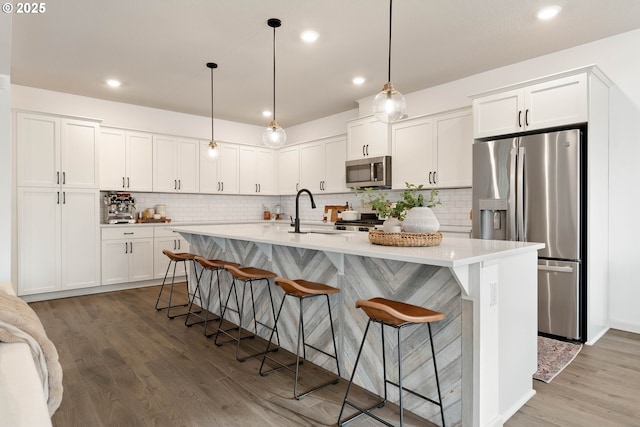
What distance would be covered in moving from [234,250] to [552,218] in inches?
120

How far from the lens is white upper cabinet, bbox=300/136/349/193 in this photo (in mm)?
6133

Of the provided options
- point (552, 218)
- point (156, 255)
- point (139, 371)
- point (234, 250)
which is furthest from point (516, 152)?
point (156, 255)

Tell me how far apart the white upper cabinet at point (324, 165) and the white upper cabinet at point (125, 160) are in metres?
2.56

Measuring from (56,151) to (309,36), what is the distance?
11.8 feet

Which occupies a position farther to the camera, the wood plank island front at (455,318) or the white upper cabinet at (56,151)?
the white upper cabinet at (56,151)

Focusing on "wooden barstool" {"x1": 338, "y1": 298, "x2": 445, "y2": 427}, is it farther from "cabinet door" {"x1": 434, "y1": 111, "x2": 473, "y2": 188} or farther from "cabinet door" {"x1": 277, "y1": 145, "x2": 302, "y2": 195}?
"cabinet door" {"x1": 277, "y1": 145, "x2": 302, "y2": 195}

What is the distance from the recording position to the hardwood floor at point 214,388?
211 cm

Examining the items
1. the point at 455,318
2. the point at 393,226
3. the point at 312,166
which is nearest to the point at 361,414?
the point at 455,318

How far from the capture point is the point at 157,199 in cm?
619

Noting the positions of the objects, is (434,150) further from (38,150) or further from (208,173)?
(38,150)

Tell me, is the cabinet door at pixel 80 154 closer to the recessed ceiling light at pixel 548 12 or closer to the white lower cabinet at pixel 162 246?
the white lower cabinet at pixel 162 246

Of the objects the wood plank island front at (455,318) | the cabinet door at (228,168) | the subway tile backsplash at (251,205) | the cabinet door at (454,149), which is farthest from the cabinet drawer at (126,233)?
the cabinet door at (454,149)

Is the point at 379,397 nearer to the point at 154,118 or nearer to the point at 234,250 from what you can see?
the point at 234,250

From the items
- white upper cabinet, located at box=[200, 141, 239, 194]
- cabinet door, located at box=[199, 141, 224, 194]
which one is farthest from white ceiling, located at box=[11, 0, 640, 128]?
white upper cabinet, located at box=[200, 141, 239, 194]
